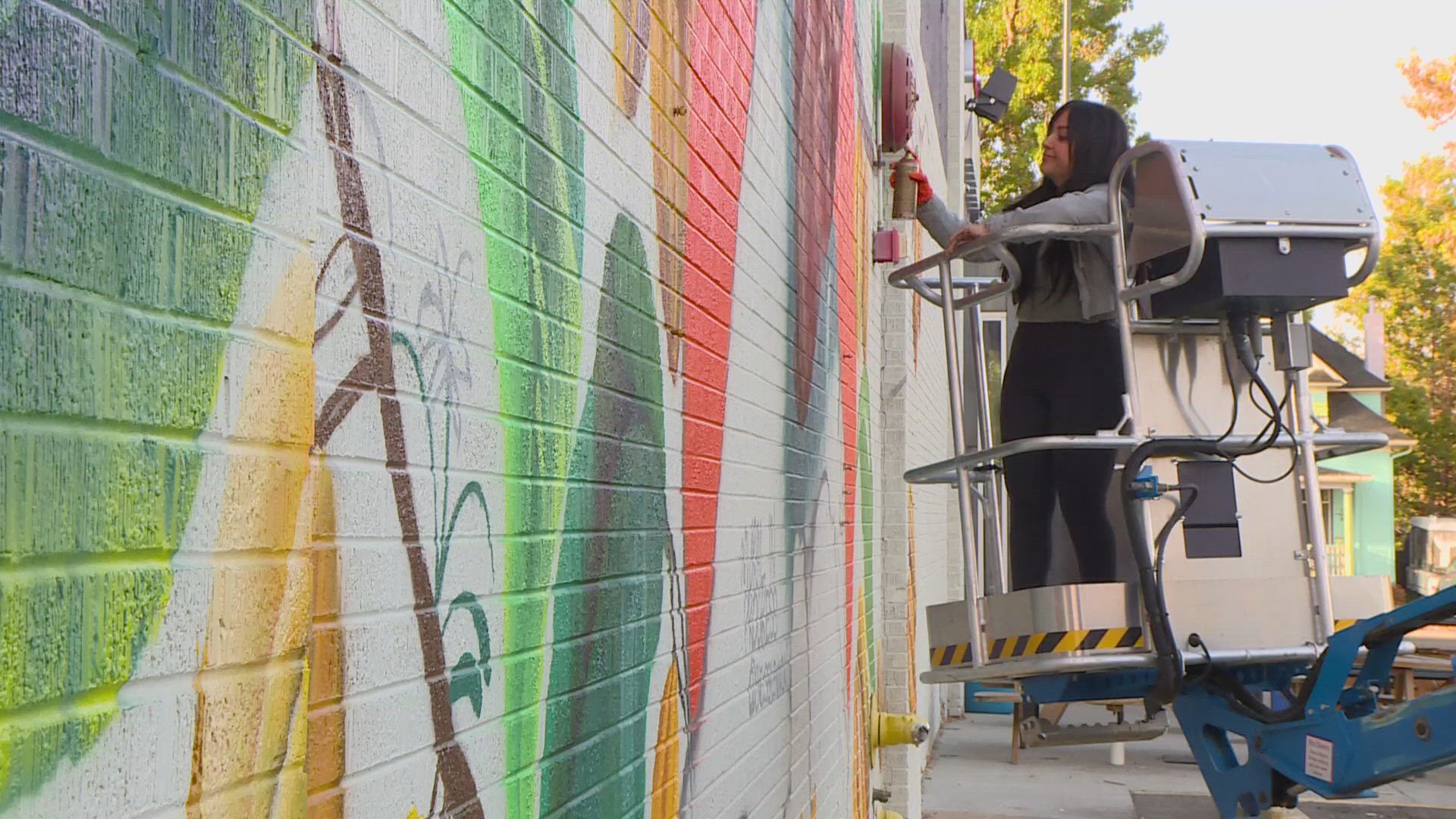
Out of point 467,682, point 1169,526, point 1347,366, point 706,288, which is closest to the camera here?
point 467,682

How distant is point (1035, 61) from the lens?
31.1 metres

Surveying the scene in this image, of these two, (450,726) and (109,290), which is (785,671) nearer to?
(450,726)

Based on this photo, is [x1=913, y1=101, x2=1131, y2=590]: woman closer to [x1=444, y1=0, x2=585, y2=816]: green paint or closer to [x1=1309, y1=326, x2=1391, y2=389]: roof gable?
[x1=444, y1=0, x2=585, y2=816]: green paint

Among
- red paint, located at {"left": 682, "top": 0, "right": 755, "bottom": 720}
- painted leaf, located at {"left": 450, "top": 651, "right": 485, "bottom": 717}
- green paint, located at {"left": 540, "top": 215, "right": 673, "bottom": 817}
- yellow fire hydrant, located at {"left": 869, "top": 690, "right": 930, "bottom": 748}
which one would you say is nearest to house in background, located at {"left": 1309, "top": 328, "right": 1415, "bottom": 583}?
yellow fire hydrant, located at {"left": 869, "top": 690, "right": 930, "bottom": 748}

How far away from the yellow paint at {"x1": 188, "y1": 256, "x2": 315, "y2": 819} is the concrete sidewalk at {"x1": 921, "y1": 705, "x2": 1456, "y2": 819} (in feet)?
28.7

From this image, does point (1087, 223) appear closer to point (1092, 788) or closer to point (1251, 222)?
point (1251, 222)

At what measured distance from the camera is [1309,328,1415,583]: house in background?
41.6 meters

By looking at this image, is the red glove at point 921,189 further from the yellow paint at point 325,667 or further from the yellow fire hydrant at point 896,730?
the yellow paint at point 325,667

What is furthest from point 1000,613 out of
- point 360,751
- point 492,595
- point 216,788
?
point 216,788

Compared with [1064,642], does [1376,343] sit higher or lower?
higher

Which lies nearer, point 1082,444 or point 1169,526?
point 1082,444

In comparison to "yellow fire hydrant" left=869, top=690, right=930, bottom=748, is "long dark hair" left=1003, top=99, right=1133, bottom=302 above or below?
above

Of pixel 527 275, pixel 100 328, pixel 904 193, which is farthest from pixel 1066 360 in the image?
pixel 100 328

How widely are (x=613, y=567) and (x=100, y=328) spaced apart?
1.70m
